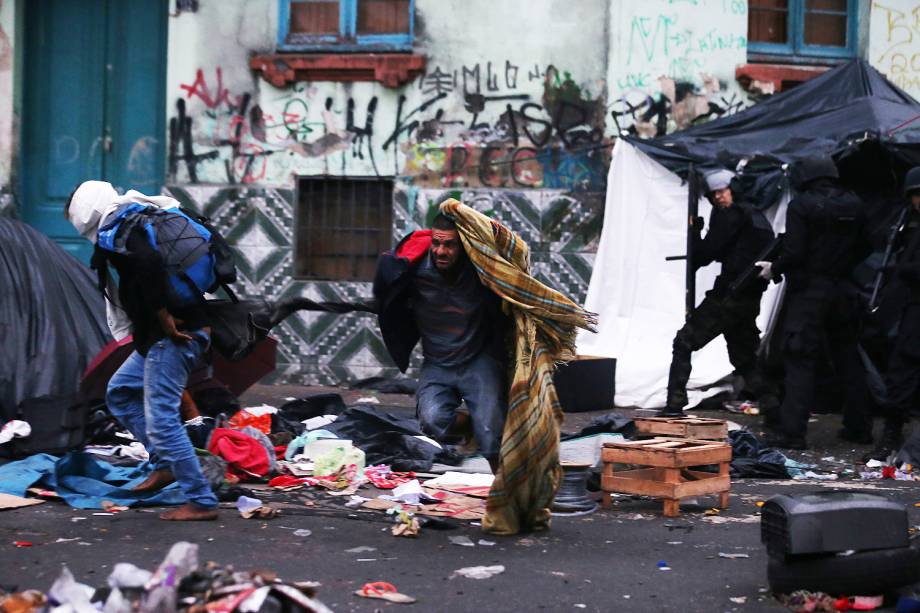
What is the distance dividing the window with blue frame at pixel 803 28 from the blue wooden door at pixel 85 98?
597cm

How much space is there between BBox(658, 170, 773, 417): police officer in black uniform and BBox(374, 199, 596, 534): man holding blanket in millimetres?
3721

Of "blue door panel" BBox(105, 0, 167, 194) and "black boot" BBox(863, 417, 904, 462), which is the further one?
"blue door panel" BBox(105, 0, 167, 194)

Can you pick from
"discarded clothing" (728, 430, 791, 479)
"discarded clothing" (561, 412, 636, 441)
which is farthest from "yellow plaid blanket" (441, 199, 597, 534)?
"discarded clothing" (728, 430, 791, 479)

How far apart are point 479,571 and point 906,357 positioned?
440cm

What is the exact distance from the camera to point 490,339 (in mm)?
6453

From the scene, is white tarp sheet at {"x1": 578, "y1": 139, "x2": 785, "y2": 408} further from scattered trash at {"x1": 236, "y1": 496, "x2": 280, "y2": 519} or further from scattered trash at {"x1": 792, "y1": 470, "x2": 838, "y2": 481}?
scattered trash at {"x1": 236, "y1": 496, "x2": 280, "y2": 519}

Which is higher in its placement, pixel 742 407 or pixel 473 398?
pixel 473 398

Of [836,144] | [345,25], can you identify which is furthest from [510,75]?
[836,144]

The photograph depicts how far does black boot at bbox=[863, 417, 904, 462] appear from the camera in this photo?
855 centimetres

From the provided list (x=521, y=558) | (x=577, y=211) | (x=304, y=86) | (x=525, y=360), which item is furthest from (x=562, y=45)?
(x=521, y=558)

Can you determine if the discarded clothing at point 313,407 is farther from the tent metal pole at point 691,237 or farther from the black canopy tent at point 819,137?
the black canopy tent at point 819,137

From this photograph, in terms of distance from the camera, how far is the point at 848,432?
378 inches

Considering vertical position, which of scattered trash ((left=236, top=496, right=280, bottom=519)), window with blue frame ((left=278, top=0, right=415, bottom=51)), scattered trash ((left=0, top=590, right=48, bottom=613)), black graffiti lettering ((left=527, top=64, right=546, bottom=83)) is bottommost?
scattered trash ((left=236, top=496, right=280, bottom=519))

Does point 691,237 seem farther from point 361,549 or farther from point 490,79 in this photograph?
point 361,549
